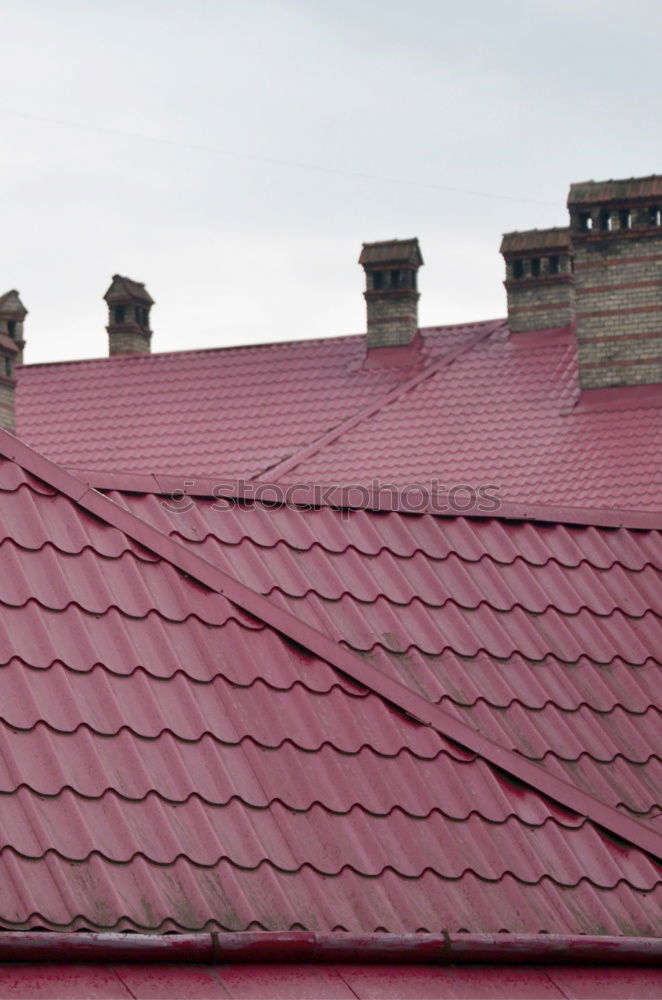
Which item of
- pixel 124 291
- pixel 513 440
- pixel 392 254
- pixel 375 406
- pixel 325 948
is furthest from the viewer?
pixel 124 291

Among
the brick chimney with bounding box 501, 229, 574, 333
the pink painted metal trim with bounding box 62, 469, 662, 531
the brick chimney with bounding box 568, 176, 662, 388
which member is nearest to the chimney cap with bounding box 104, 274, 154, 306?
the brick chimney with bounding box 501, 229, 574, 333

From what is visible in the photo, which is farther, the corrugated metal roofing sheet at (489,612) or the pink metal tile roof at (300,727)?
the corrugated metal roofing sheet at (489,612)

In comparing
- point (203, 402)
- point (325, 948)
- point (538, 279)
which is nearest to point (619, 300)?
point (538, 279)

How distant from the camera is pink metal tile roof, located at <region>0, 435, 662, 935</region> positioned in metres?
5.58

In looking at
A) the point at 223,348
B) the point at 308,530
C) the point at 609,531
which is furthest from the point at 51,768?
the point at 223,348

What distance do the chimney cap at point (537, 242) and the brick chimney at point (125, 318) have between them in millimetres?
6981

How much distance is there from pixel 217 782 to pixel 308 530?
2.00 metres

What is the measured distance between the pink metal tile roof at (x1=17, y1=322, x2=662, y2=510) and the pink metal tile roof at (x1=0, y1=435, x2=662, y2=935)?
7631mm

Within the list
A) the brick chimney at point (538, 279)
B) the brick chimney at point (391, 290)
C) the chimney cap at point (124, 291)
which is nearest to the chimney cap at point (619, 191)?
the brick chimney at point (538, 279)

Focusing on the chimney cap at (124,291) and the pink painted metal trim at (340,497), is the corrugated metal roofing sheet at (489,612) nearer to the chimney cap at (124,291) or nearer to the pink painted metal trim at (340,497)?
the pink painted metal trim at (340,497)

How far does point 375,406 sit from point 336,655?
455 inches

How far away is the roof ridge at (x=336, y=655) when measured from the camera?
657 cm

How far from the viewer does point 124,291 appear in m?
25.5

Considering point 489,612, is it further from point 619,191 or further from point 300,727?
point 619,191
